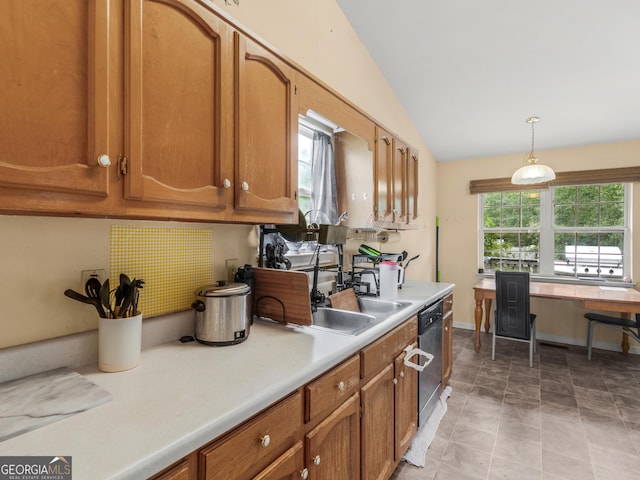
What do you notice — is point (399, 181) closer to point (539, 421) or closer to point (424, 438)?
point (424, 438)

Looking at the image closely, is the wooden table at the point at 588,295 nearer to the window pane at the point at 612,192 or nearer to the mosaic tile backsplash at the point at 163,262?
the window pane at the point at 612,192

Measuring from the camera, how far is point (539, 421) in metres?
2.31

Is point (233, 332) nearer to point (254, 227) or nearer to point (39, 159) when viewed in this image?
point (254, 227)

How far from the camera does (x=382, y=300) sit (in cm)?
215

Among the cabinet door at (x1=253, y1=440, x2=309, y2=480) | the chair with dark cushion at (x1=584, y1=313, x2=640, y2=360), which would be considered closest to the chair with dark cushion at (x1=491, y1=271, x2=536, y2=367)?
the chair with dark cushion at (x1=584, y1=313, x2=640, y2=360)

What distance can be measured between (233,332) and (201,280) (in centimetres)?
33

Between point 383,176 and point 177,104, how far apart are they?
5.48 feet

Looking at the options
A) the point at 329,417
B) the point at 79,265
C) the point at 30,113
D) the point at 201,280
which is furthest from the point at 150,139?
the point at 329,417

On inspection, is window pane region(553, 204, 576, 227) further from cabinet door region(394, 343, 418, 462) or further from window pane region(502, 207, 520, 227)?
cabinet door region(394, 343, 418, 462)

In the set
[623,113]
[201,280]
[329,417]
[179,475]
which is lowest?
[329,417]

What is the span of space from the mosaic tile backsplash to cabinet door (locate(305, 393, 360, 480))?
74 cm

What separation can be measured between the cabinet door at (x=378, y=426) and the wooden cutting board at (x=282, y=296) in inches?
16.8

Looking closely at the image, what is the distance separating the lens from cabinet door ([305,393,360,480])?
1085mm

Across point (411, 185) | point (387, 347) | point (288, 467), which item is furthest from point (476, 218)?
point (288, 467)
